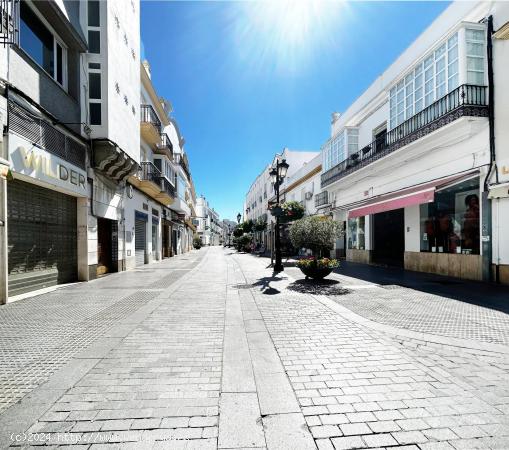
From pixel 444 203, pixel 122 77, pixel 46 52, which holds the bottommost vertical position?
pixel 444 203

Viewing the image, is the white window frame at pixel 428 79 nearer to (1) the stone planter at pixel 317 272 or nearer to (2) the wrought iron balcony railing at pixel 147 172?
(1) the stone planter at pixel 317 272

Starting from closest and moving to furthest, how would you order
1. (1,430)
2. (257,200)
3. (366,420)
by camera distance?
(1,430)
(366,420)
(257,200)

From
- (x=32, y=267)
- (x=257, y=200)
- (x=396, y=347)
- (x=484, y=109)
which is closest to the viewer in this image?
(x=396, y=347)

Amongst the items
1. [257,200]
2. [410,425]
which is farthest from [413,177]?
[257,200]

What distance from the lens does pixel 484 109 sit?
955 cm

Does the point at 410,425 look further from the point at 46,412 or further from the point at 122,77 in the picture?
the point at 122,77

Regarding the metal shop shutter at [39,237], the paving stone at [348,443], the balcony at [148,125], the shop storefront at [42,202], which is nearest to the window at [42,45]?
the shop storefront at [42,202]

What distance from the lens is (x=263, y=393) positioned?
2.84m

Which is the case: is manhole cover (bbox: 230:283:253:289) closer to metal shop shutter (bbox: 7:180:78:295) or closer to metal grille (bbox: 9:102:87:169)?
metal shop shutter (bbox: 7:180:78:295)

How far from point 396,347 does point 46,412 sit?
422cm

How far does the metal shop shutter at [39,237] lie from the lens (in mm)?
7227

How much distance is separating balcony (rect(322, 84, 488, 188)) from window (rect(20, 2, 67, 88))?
13.6 m

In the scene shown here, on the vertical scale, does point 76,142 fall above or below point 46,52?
below

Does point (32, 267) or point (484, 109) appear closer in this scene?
point (32, 267)
